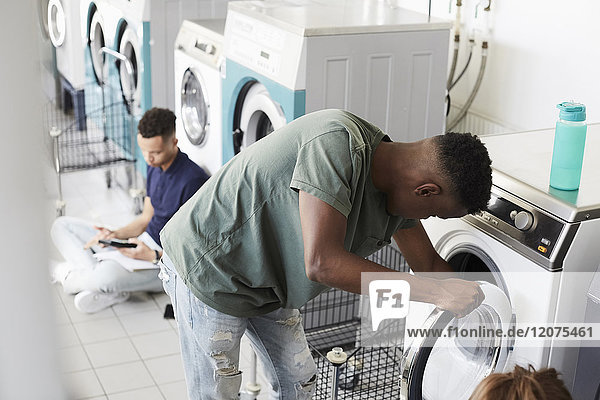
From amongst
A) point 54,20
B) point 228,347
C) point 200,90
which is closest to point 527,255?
point 228,347

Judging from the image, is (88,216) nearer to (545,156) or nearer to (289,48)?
(289,48)

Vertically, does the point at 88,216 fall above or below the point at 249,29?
below

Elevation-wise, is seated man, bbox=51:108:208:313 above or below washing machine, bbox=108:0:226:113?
below

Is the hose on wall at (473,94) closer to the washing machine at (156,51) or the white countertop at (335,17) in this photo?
the white countertop at (335,17)

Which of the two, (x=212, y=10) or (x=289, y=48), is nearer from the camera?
(x=289, y=48)

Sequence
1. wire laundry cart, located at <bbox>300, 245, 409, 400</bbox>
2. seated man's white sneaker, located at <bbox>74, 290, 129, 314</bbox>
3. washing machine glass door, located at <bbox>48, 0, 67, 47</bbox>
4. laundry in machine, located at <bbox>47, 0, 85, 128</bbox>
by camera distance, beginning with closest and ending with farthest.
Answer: washing machine glass door, located at <bbox>48, 0, 67, 47</bbox>
laundry in machine, located at <bbox>47, 0, 85, 128</bbox>
wire laundry cart, located at <bbox>300, 245, 409, 400</bbox>
seated man's white sneaker, located at <bbox>74, 290, 129, 314</bbox>

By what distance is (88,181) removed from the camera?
13.5 feet

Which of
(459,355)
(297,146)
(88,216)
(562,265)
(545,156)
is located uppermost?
(297,146)

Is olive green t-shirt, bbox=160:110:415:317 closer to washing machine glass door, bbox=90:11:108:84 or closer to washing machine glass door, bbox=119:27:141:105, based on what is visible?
washing machine glass door, bbox=90:11:108:84

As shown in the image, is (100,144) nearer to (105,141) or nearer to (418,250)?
(105,141)

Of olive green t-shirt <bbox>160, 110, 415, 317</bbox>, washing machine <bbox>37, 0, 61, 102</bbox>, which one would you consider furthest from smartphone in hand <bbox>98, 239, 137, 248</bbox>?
washing machine <bbox>37, 0, 61, 102</bbox>

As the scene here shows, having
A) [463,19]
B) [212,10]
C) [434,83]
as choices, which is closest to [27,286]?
[434,83]

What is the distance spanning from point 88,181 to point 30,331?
3.83 meters

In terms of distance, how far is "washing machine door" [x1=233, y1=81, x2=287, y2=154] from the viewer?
2857 mm
